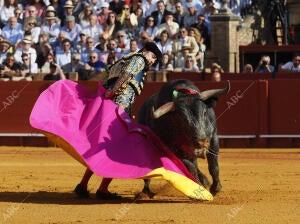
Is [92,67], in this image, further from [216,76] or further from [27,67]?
[216,76]

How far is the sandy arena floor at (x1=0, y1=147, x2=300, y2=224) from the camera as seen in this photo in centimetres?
773

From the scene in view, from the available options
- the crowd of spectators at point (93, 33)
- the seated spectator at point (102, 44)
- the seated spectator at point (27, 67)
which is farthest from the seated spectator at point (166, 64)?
the seated spectator at point (27, 67)

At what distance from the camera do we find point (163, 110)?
8.74 m

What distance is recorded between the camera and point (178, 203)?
28.7ft

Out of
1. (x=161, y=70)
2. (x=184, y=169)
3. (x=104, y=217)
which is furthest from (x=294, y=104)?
(x=104, y=217)

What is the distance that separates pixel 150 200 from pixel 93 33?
8398 mm

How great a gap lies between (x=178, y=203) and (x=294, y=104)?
298 inches

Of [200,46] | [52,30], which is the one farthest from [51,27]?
[200,46]

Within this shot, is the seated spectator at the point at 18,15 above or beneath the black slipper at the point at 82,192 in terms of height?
above

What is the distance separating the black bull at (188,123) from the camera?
28.6ft

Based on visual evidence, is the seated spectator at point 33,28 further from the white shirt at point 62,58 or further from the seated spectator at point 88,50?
the seated spectator at point 88,50

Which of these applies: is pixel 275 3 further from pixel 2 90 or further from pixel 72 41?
pixel 2 90

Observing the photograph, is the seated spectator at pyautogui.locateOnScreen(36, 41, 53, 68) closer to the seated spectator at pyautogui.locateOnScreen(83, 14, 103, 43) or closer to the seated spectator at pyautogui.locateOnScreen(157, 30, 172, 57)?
the seated spectator at pyautogui.locateOnScreen(83, 14, 103, 43)

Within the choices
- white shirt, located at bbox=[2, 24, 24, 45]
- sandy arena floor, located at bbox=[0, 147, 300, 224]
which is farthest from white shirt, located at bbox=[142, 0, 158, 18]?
sandy arena floor, located at bbox=[0, 147, 300, 224]
